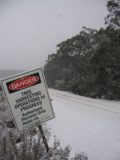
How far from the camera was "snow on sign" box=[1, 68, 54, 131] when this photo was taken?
5.37 meters

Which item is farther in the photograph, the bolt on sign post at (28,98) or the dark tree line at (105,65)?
the dark tree line at (105,65)

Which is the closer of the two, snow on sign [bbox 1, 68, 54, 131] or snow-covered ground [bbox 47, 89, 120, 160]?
snow on sign [bbox 1, 68, 54, 131]

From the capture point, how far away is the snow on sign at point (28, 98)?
537 centimetres

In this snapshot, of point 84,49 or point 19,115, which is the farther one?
point 84,49

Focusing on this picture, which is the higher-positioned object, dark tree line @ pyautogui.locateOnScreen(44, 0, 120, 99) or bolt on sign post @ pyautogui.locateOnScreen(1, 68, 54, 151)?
bolt on sign post @ pyautogui.locateOnScreen(1, 68, 54, 151)

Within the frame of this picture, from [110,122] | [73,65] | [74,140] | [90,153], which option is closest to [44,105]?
[90,153]

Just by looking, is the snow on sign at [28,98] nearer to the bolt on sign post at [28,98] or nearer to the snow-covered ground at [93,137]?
the bolt on sign post at [28,98]

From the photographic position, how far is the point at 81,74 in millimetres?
46719

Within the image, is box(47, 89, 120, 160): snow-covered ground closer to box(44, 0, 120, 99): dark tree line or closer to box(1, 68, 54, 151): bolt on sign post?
box(1, 68, 54, 151): bolt on sign post

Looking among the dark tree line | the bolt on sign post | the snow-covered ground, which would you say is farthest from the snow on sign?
the dark tree line

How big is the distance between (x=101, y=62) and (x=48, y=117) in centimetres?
2855

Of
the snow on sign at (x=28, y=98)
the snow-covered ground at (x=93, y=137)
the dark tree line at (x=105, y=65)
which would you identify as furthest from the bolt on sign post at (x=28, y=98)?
the dark tree line at (x=105, y=65)

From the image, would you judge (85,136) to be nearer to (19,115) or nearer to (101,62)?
(19,115)

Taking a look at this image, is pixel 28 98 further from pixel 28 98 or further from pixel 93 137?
pixel 93 137
